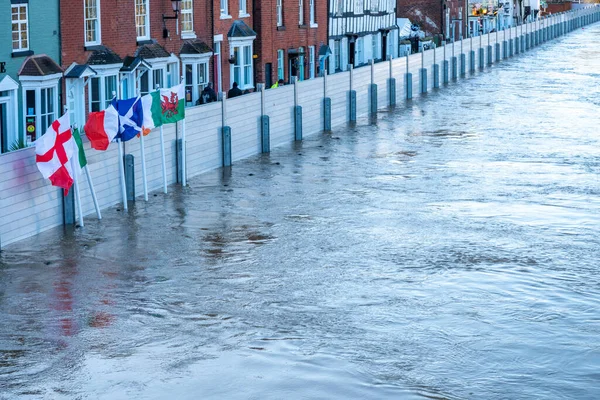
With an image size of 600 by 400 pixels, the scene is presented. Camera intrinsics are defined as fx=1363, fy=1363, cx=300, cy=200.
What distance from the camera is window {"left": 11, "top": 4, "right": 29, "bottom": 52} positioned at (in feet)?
115

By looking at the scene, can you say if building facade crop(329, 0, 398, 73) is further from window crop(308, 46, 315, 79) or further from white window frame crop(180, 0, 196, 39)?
white window frame crop(180, 0, 196, 39)

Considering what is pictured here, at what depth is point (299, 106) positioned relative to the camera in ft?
123

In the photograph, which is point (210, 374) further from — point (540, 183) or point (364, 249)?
point (540, 183)

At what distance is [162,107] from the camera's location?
2695 centimetres

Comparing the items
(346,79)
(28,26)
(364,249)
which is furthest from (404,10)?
(364,249)

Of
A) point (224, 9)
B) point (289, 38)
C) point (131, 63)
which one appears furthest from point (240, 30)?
point (131, 63)

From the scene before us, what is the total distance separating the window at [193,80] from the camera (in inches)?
1822

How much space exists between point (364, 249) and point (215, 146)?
1021cm

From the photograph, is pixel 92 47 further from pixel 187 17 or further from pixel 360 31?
pixel 360 31

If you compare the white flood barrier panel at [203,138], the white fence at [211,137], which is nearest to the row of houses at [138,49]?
the white fence at [211,137]

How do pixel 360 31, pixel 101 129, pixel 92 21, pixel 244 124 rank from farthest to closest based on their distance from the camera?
pixel 360 31 < pixel 92 21 < pixel 244 124 < pixel 101 129

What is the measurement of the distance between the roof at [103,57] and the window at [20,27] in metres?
3.38

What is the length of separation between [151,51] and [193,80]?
13.6 feet

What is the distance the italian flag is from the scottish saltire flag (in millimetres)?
2515
